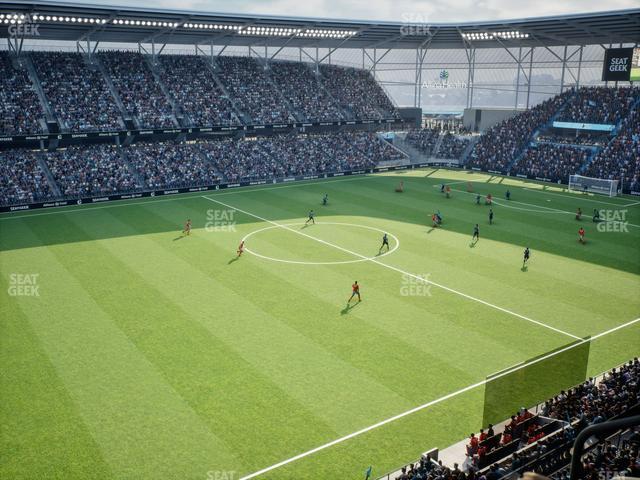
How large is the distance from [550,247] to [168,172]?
117ft

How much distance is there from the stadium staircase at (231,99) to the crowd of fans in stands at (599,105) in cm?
3685

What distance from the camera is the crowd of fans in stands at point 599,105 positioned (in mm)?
59500

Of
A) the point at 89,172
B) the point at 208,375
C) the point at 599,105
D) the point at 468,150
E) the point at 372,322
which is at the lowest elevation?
the point at 208,375

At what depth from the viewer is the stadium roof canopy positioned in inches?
1891

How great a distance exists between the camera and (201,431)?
1547cm

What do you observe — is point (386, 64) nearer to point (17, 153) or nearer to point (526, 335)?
point (17, 153)

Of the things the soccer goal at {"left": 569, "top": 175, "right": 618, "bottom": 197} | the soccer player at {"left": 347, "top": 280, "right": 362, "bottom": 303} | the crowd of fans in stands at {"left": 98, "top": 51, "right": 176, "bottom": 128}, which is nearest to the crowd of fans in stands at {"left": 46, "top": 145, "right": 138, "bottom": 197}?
Result: the crowd of fans in stands at {"left": 98, "top": 51, "right": 176, "bottom": 128}

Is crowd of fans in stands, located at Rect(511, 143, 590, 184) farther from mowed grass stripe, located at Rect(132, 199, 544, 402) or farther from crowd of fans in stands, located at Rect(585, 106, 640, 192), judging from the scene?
mowed grass stripe, located at Rect(132, 199, 544, 402)

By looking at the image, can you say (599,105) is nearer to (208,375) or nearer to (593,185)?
(593,185)

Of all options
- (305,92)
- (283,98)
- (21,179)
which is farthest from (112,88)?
(305,92)

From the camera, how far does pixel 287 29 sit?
2393 inches

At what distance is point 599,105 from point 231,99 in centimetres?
4188

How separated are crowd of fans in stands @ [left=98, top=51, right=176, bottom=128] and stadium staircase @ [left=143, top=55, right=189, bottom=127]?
0.34 metres

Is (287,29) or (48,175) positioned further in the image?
(287,29)
